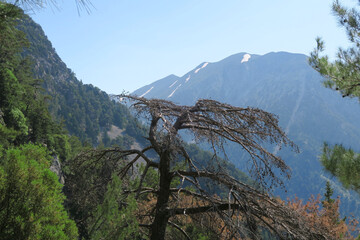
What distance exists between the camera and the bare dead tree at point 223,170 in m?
3.99

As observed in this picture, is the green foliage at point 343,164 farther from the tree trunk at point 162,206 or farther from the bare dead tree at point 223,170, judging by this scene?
the tree trunk at point 162,206

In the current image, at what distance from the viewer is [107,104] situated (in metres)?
167

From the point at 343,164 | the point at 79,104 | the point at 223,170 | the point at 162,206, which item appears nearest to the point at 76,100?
the point at 79,104

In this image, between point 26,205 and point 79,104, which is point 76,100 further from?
point 26,205

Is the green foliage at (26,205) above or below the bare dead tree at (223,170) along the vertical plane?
below

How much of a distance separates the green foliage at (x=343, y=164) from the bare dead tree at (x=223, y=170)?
13.7 ft

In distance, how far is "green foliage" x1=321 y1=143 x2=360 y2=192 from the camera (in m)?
7.93

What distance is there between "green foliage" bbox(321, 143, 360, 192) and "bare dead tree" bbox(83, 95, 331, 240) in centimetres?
417

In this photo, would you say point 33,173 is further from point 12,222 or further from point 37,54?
point 37,54

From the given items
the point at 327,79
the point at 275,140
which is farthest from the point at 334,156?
the point at 275,140

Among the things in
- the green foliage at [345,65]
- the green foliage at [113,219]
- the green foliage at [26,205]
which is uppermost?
the green foliage at [345,65]

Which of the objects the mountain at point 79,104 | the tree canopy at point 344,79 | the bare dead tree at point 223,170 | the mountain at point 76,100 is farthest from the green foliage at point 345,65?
the mountain at point 76,100

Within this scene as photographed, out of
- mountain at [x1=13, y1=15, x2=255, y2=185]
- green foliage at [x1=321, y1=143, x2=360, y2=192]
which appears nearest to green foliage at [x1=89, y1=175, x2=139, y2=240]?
green foliage at [x1=321, y1=143, x2=360, y2=192]

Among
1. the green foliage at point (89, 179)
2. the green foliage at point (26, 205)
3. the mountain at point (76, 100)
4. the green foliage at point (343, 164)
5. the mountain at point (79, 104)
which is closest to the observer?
the green foliage at point (89, 179)
